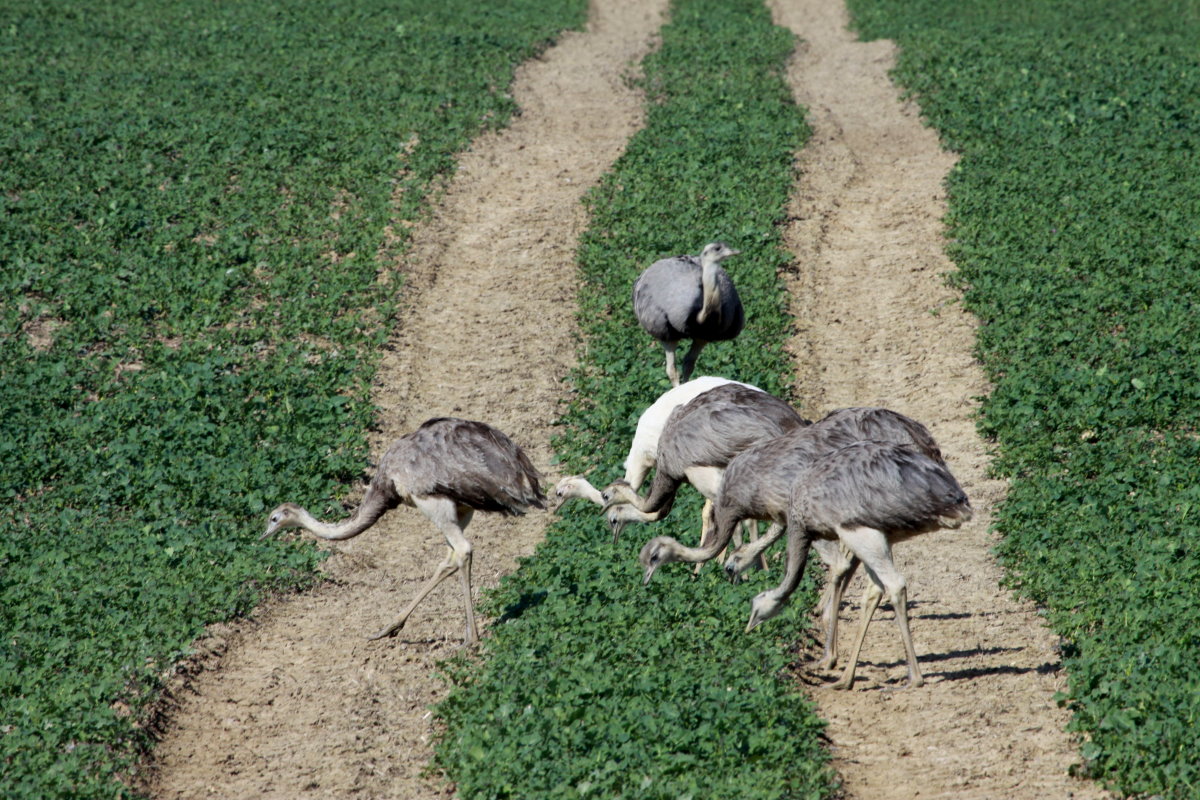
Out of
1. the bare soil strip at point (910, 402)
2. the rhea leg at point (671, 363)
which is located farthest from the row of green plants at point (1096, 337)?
the rhea leg at point (671, 363)

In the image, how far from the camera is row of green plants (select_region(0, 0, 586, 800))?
9180mm

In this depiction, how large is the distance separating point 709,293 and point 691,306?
0.91ft

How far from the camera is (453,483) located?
9570 millimetres

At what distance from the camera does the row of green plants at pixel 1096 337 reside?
7.70m

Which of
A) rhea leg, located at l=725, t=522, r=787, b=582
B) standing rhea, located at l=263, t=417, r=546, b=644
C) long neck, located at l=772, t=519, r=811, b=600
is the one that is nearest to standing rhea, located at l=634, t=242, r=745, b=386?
standing rhea, located at l=263, t=417, r=546, b=644

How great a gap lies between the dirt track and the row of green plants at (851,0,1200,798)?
375mm

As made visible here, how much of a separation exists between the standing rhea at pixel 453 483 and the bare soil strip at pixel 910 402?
2.57m

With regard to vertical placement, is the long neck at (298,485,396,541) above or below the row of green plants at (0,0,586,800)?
above

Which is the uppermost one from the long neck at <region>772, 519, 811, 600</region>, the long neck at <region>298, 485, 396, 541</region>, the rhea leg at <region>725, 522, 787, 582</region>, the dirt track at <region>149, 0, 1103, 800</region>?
the long neck at <region>772, 519, 811, 600</region>

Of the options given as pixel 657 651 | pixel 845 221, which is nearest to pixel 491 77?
pixel 845 221

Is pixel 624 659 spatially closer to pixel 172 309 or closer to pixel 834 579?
pixel 834 579

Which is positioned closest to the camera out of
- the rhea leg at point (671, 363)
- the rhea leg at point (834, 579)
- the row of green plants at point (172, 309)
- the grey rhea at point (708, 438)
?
the rhea leg at point (834, 579)

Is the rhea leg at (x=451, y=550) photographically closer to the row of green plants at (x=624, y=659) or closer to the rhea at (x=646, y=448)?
the row of green plants at (x=624, y=659)

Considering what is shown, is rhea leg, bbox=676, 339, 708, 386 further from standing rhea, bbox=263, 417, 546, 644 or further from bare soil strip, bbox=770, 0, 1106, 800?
standing rhea, bbox=263, 417, 546, 644
